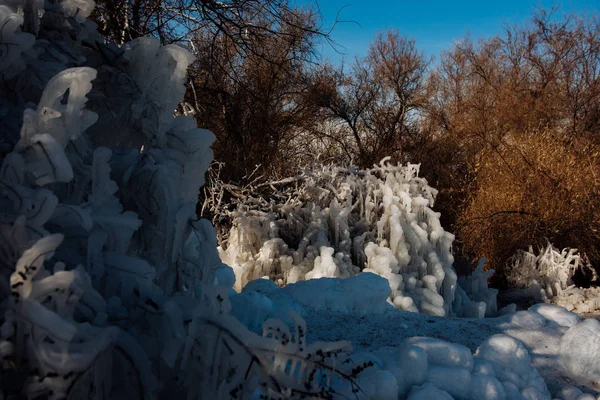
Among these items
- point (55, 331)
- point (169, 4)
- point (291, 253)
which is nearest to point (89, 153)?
point (55, 331)

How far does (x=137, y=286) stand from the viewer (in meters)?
1.38

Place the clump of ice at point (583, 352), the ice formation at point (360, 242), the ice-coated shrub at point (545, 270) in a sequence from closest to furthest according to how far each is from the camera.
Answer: the clump of ice at point (583, 352) < the ice formation at point (360, 242) < the ice-coated shrub at point (545, 270)

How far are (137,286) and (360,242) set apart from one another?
472 centimetres

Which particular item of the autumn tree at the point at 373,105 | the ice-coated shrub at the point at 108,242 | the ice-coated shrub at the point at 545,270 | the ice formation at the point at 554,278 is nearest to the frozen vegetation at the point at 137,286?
the ice-coated shrub at the point at 108,242

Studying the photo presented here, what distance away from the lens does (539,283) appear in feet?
24.1

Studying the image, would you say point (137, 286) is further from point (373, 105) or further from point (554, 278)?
point (373, 105)

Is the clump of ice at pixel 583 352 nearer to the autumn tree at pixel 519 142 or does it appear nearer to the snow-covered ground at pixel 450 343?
the snow-covered ground at pixel 450 343

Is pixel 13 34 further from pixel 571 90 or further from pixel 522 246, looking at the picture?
pixel 571 90

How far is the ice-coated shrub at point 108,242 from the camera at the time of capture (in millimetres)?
1062

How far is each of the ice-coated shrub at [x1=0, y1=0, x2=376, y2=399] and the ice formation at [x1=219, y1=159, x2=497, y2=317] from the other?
3.53 m

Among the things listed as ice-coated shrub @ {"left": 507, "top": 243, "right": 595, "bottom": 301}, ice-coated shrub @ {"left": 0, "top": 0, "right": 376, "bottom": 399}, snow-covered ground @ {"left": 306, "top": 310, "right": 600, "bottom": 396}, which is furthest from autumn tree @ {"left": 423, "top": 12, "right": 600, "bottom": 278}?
ice-coated shrub @ {"left": 0, "top": 0, "right": 376, "bottom": 399}

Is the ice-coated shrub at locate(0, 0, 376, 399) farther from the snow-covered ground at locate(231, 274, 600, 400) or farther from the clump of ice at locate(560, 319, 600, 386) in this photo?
the clump of ice at locate(560, 319, 600, 386)

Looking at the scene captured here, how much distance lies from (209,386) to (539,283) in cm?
714

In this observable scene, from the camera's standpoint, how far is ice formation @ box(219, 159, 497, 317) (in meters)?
5.45
